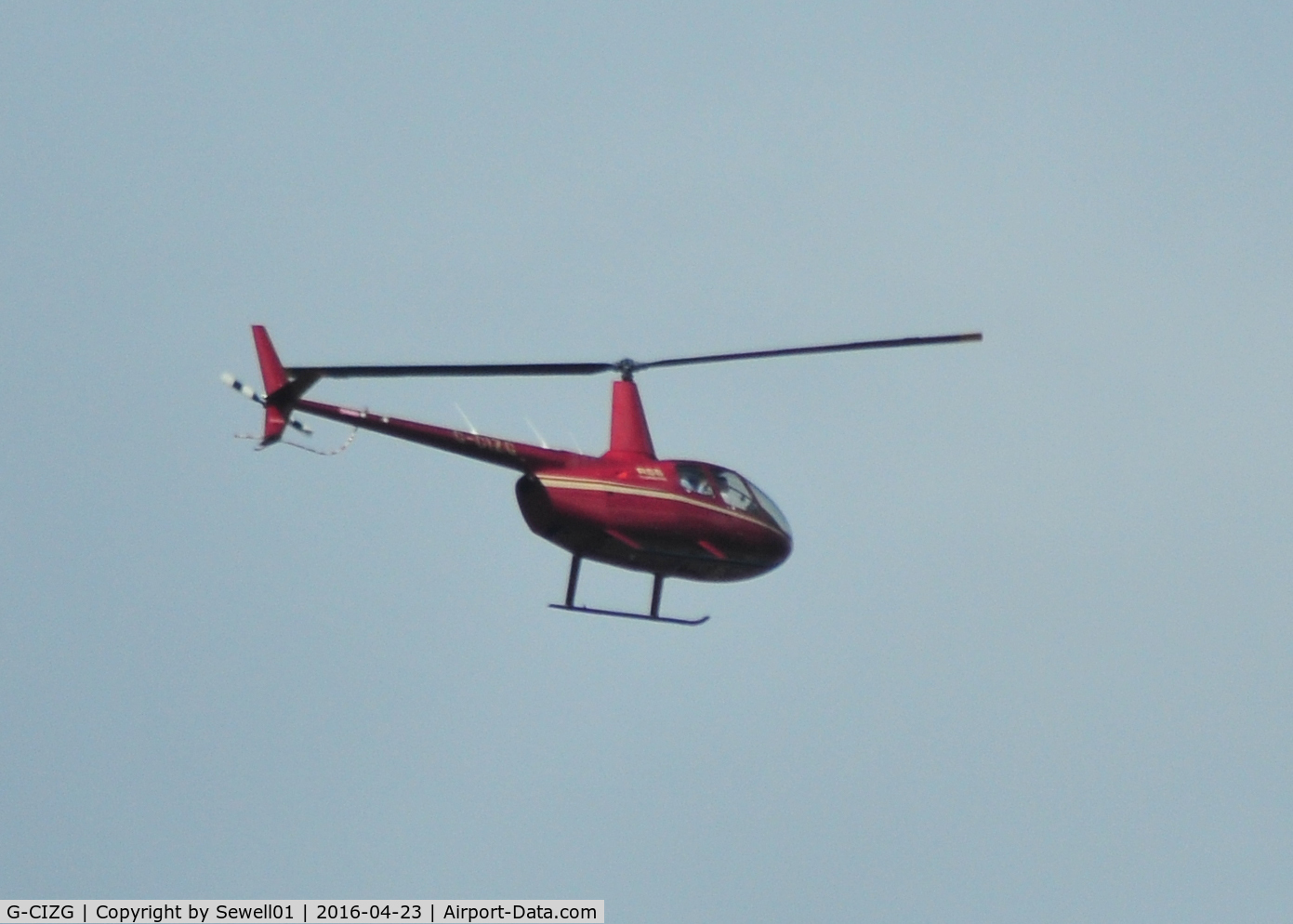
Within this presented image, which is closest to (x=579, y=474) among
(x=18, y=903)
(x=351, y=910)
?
(x=351, y=910)

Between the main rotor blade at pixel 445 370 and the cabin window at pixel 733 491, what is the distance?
137 inches

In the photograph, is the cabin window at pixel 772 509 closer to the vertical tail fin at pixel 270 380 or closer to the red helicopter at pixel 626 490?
the red helicopter at pixel 626 490

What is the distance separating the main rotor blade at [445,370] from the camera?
66.3 feet

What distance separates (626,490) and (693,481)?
4.22 feet

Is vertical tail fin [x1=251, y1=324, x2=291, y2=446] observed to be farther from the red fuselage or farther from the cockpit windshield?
the cockpit windshield

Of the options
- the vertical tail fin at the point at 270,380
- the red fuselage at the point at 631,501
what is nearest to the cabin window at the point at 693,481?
the red fuselage at the point at 631,501

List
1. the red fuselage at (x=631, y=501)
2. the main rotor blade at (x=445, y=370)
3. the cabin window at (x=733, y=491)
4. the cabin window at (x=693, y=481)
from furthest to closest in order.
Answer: the cabin window at (x=733, y=491) → the cabin window at (x=693, y=481) → the red fuselage at (x=631, y=501) → the main rotor blade at (x=445, y=370)

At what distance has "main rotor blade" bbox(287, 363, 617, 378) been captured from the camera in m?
20.2

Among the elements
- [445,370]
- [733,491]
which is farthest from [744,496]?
[445,370]

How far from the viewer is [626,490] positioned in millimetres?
24406

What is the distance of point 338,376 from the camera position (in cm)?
2052

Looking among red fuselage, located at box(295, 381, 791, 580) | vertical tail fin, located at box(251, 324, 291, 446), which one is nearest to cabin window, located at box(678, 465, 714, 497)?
red fuselage, located at box(295, 381, 791, 580)

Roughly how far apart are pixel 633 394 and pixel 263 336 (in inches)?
205

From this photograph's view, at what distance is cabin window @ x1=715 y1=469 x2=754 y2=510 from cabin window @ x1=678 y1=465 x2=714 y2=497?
25cm
